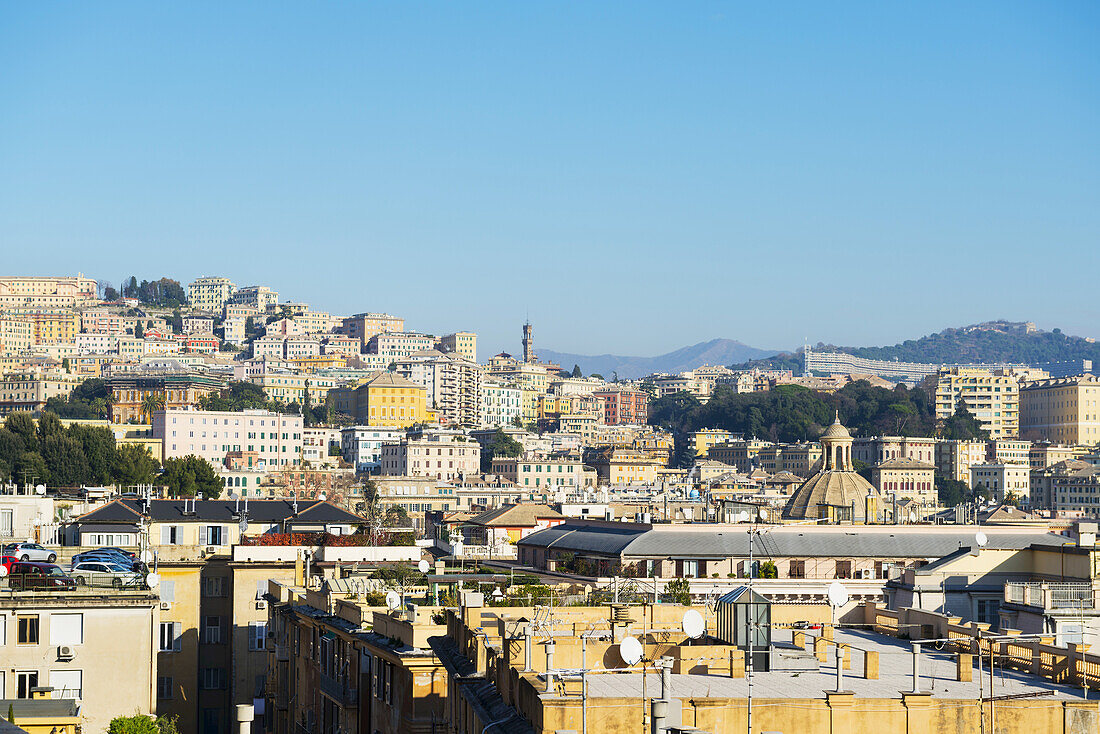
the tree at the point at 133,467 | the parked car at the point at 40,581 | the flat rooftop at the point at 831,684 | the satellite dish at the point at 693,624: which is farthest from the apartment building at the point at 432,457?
the satellite dish at the point at 693,624

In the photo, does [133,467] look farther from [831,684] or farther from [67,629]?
[831,684]

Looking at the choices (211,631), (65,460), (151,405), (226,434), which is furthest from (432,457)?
(211,631)

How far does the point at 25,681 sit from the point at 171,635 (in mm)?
13705

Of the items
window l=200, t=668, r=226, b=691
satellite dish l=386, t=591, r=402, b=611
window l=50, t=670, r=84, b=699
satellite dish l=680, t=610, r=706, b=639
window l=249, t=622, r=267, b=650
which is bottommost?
window l=200, t=668, r=226, b=691

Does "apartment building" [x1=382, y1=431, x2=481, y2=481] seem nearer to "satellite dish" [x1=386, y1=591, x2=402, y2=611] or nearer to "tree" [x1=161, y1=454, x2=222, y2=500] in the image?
"tree" [x1=161, y1=454, x2=222, y2=500]

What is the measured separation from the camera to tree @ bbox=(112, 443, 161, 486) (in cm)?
12650

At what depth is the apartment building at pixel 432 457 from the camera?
614 feet

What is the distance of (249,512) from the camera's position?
6769 cm

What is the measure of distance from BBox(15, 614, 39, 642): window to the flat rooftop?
16698mm

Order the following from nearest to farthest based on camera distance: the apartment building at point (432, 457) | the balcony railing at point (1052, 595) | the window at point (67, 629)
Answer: the balcony railing at point (1052, 595) → the window at point (67, 629) → the apartment building at point (432, 457)

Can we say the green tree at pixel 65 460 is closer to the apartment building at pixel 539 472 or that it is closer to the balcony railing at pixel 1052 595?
the apartment building at pixel 539 472

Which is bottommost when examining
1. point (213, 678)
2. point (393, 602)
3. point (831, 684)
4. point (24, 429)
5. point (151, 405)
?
point (213, 678)

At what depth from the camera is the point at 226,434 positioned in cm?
17825

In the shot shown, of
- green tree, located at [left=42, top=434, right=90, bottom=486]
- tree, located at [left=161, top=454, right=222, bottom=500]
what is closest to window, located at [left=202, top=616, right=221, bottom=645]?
tree, located at [left=161, top=454, right=222, bottom=500]
